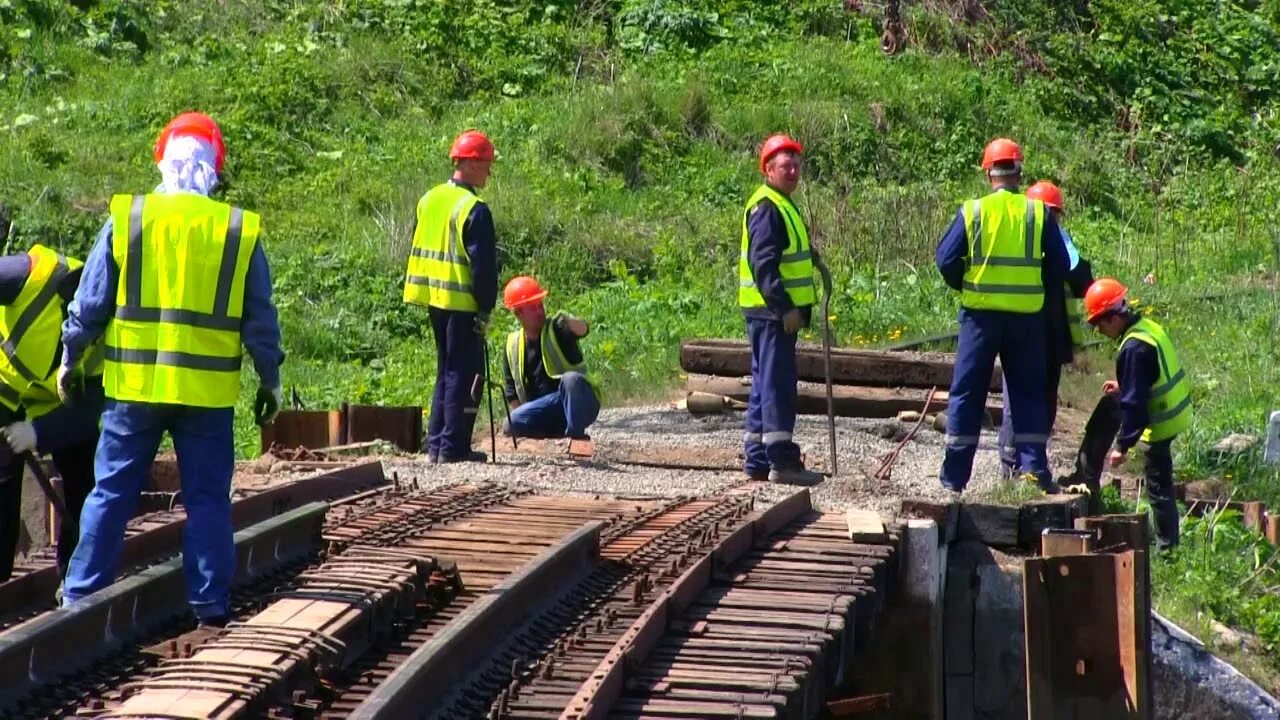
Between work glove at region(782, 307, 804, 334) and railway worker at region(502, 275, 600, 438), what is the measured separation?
2027mm

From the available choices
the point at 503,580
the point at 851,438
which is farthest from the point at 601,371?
the point at 503,580

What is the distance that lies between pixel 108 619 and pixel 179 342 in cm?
97

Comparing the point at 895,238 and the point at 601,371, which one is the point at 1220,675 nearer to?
the point at 601,371

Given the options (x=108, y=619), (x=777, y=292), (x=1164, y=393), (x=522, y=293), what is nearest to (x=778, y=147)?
(x=777, y=292)

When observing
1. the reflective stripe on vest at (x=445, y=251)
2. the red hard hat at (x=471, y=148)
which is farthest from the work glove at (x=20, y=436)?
the red hard hat at (x=471, y=148)

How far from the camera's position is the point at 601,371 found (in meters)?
15.7

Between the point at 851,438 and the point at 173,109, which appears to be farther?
the point at 173,109

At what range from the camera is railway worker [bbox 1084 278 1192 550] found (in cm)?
1060

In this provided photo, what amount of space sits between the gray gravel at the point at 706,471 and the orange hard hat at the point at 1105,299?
3.79 ft

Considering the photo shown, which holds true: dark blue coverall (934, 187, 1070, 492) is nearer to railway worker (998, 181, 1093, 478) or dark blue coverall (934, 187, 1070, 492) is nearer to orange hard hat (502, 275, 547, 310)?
railway worker (998, 181, 1093, 478)

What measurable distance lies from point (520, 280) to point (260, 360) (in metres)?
5.29

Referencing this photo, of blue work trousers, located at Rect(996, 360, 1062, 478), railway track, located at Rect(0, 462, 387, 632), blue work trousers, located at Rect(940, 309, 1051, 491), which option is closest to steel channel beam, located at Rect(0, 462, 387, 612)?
railway track, located at Rect(0, 462, 387, 632)

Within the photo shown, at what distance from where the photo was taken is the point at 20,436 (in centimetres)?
772

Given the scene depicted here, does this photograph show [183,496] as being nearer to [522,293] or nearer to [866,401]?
[522,293]
